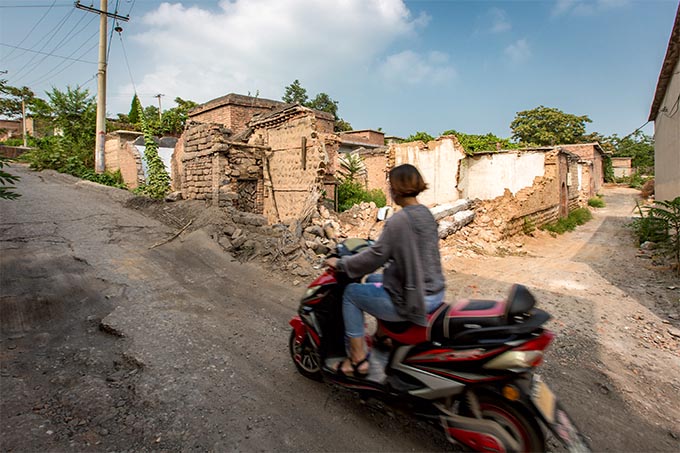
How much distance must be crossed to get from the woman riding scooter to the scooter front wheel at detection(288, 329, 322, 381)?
0.58m

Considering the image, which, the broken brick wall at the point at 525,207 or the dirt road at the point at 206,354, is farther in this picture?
the broken brick wall at the point at 525,207

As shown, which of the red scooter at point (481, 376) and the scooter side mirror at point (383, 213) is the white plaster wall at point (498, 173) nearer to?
the scooter side mirror at point (383, 213)

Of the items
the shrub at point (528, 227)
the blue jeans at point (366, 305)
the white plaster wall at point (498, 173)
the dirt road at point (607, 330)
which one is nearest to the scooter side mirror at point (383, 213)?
the dirt road at point (607, 330)

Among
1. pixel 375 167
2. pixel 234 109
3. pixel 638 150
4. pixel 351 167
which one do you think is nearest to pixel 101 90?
pixel 234 109

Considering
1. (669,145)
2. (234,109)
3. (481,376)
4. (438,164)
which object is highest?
(234,109)

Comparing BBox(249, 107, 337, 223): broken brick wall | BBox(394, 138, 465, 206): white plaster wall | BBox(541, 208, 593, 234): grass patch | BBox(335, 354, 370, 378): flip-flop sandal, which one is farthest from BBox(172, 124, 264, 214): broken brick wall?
BBox(541, 208, 593, 234): grass patch

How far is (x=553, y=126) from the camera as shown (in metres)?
35.3

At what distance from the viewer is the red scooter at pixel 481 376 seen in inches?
82.2

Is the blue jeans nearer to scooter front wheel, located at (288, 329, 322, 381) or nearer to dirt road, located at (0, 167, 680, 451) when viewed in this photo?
scooter front wheel, located at (288, 329, 322, 381)

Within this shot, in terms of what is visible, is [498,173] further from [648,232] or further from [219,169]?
[219,169]

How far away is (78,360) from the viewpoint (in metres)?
3.54

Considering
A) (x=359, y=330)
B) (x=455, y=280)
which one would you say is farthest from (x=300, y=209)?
(x=359, y=330)

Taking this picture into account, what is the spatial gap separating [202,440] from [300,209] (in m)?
7.90

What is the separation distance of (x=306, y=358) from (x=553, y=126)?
3969cm
